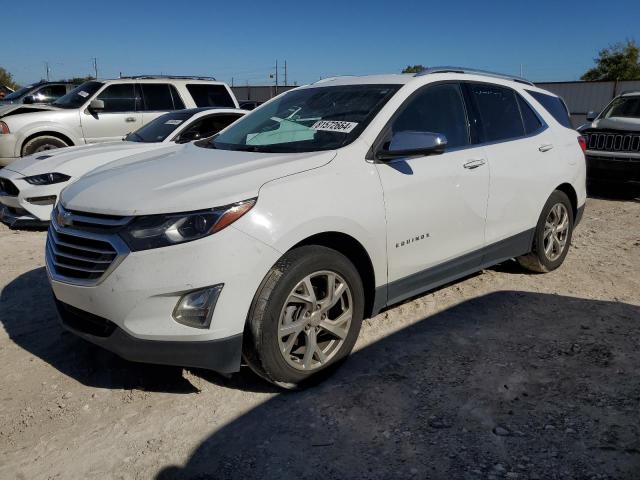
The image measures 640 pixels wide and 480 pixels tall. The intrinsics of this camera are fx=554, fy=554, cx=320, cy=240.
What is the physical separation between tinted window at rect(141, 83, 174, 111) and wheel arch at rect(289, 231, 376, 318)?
25.6ft

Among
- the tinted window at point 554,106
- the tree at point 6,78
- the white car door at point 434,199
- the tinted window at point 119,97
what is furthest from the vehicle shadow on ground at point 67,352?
the tree at point 6,78

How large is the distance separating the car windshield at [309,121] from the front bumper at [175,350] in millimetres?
1331

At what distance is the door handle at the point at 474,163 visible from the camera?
392 centimetres

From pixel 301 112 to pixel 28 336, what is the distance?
2502 millimetres

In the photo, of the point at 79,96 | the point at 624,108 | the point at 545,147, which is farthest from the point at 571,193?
the point at 79,96

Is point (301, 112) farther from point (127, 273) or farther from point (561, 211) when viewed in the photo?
point (561, 211)

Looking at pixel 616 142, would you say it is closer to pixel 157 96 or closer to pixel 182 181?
pixel 157 96

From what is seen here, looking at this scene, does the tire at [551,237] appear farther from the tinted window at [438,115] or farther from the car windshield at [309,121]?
the car windshield at [309,121]

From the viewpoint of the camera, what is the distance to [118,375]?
3.37 metres

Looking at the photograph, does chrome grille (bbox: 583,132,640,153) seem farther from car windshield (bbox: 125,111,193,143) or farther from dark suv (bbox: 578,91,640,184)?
car windshield (bbox: 125,111,193,143)

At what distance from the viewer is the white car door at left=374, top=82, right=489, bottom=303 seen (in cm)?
345

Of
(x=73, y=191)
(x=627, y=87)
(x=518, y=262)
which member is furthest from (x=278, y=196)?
(x=627, y=87)

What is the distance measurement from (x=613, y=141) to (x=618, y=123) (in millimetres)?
312

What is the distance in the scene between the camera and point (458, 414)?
2.91 meters
